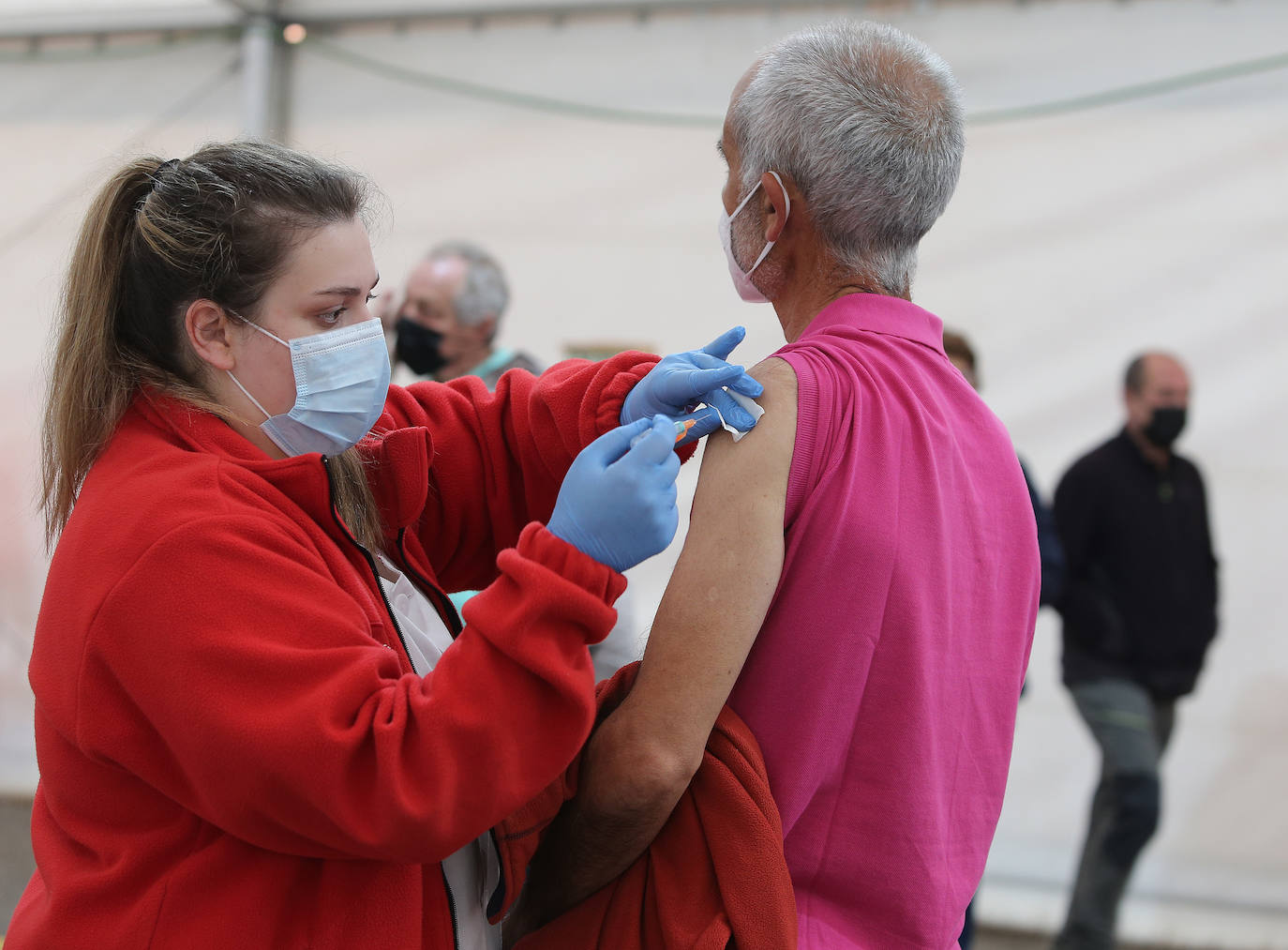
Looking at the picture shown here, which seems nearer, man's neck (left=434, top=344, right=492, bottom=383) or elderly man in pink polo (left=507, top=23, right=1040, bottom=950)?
elderly man in pink polo (left=507, top=23, right=1040, bottom=950)

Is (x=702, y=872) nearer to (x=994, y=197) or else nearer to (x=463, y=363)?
(x=463, y=363)

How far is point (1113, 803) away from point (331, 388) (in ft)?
10.1

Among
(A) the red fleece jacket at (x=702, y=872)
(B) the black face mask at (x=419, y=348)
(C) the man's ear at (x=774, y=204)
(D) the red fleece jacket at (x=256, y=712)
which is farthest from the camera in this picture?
(B) the black face mask at (x=419, y=348)

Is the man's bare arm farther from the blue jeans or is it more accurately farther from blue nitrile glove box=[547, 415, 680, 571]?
the blue jeans

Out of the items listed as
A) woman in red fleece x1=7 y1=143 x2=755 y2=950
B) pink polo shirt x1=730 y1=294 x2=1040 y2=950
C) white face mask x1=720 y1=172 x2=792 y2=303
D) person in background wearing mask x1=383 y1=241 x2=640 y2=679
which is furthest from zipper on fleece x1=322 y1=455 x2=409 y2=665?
person in background wearing mask x1=383 y1=241 x2=640 y2=679

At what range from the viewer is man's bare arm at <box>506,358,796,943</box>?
1.24 metres

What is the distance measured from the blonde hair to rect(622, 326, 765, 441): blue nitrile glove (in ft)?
1.38

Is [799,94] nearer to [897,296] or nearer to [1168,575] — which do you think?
[897,296]

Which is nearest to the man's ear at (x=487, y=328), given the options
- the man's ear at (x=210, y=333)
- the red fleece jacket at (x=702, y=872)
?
the man's ear at (x=210, y=333)

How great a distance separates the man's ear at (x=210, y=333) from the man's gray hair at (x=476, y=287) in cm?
201

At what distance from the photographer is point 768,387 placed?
1.32 metres

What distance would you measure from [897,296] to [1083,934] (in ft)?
9.55

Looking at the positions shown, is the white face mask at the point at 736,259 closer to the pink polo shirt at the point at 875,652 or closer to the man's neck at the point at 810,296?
the man's neck at the point at 810,296

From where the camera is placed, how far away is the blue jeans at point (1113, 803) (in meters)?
3.51
